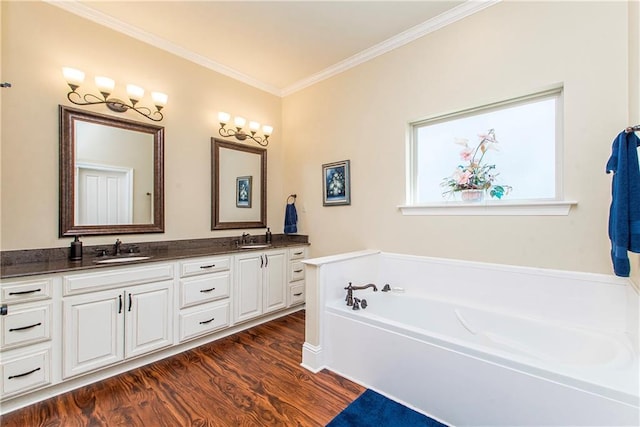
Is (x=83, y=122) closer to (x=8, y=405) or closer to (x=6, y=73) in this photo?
(x=6, y=73)

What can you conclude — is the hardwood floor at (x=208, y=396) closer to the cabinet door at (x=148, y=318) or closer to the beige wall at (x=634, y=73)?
the cabinet door at (x=148, y=318)

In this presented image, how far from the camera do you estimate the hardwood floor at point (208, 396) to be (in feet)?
5.42

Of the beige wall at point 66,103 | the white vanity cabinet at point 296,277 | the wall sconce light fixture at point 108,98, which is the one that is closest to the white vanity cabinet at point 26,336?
the beige wall at point 66,103

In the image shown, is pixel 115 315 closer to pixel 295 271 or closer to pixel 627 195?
pixel 295 271

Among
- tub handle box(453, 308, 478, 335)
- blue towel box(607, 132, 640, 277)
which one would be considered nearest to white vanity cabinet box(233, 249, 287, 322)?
tub handle box(453, 308, 478, 335)

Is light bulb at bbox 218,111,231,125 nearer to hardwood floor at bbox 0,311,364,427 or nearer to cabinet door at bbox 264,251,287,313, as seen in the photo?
cabinet door at bbox 264,251,287,313

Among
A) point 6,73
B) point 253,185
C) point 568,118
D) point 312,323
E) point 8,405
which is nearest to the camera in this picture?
point 8,405

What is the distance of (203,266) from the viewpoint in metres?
2.56

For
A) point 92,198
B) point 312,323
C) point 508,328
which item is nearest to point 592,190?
point 508,328

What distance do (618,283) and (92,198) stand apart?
3811mm

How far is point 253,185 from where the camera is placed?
11.7ft

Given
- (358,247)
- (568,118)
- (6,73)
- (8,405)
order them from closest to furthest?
(8,405), (568,118), (6,73), (358,247)

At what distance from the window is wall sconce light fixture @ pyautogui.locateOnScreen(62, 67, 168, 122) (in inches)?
95.6

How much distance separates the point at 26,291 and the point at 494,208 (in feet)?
10.4
